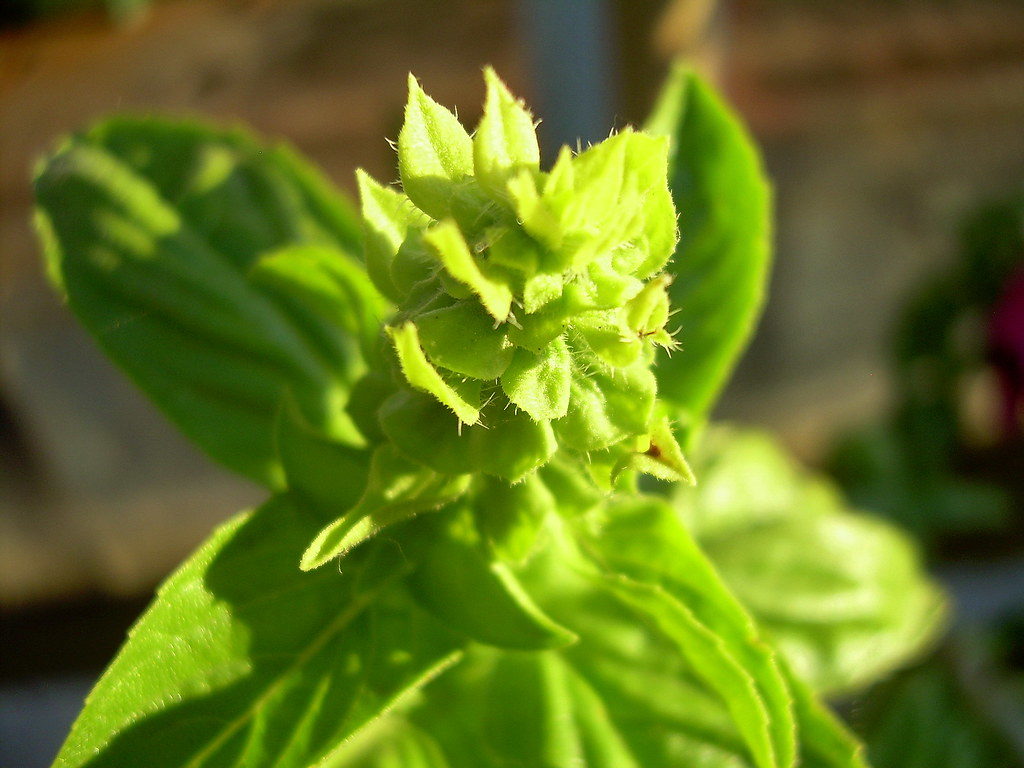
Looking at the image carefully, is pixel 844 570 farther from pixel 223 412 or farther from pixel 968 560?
pixel 968 560

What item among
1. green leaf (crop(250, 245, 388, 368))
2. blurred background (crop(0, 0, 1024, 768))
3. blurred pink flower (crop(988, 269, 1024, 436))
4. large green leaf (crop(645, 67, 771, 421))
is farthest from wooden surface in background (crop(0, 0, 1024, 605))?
green leaf (crop(250, 245, 388, 368))

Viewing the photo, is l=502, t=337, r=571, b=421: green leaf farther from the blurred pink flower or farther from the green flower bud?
the blurred pink flower

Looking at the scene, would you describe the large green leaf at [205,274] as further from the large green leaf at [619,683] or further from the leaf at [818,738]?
the leaf at [818,738]

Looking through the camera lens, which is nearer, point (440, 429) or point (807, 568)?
point (440, 429)

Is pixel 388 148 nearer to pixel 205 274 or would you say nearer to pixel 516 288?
pixel 205 274

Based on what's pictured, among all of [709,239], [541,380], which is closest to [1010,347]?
[709,239]

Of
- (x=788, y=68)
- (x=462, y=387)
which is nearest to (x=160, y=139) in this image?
(x=462, y=387)
